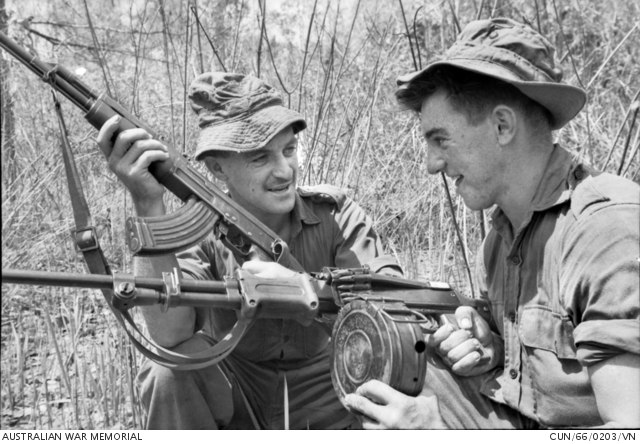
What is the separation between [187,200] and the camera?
336 centimetres

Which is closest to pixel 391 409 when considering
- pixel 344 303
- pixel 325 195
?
pixel 344 303

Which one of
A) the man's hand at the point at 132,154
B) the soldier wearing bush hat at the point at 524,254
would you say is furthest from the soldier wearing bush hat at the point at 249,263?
the soldier wearing bush hat at the point at 524,254

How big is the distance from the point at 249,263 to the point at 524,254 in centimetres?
98

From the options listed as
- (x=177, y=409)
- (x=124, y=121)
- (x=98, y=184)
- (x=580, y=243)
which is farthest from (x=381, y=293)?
(x=98, y=184)

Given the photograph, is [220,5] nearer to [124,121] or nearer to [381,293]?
[124,121]

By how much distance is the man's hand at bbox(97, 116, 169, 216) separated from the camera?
10.3 feet

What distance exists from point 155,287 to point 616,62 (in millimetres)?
5345

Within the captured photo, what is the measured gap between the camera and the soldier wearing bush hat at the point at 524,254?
2.23 meters

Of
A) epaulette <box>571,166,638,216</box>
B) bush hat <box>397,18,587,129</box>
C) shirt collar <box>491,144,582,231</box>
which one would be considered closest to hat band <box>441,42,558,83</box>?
bush hat <box>397,18,587,129</box>

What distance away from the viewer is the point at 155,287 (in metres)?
2.52

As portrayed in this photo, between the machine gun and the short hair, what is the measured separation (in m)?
0.65

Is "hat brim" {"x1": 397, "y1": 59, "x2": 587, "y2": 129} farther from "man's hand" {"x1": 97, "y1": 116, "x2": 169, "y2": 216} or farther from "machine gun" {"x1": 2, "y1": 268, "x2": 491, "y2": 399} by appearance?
"man's hand" {"x1": 97, "y1": 116, "x2": 169, "y2": 216}

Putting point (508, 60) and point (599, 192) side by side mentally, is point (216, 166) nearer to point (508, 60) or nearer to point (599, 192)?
point (508, 60)

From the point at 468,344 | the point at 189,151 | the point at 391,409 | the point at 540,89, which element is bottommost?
the point at 391,409
